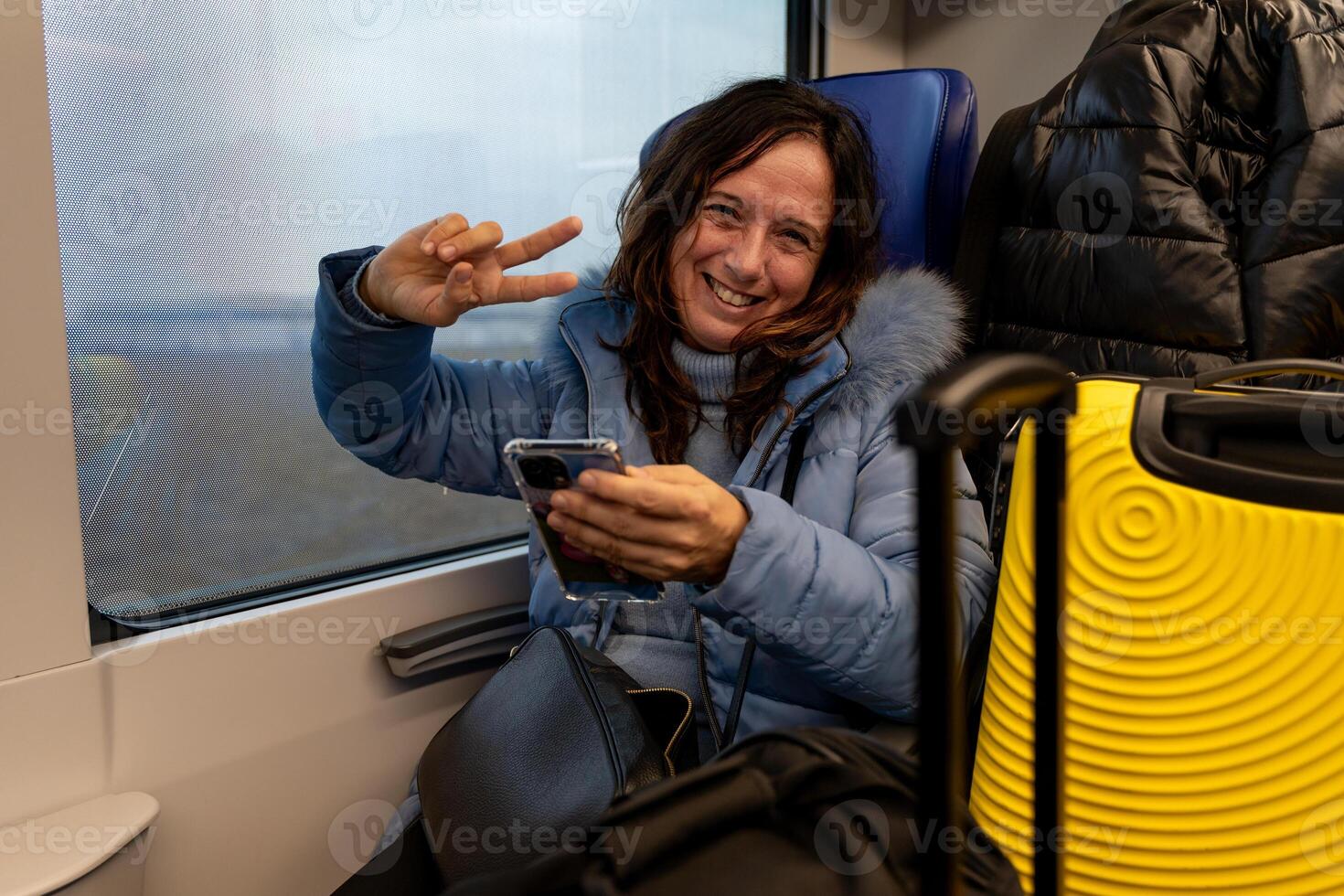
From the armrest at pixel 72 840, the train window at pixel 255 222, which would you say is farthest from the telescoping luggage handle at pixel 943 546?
the train window at pixel 255 222

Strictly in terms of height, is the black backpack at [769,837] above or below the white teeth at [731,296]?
below

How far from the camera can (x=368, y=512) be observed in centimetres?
142

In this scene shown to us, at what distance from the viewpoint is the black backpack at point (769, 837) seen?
503 millimetres

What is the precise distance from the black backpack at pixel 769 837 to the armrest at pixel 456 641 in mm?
810

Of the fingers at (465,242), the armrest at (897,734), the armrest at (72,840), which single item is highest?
the fingers at (465,242)

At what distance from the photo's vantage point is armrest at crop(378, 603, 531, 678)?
4.35 ft

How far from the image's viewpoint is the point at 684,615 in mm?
1160

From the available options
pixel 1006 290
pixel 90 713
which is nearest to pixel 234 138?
pixel 90 713

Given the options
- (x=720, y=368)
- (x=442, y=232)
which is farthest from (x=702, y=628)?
(x=442, y=232)

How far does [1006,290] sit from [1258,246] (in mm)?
308

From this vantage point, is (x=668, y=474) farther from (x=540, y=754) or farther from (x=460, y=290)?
(x=460, y=290)

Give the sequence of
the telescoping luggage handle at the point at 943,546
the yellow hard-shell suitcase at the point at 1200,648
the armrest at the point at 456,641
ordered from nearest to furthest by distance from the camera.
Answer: the telescoping luggage handle at the point at 943,546 → the yellow hard-shell suitcase at the point at 1200,648 → the armrest at the point at 456,641

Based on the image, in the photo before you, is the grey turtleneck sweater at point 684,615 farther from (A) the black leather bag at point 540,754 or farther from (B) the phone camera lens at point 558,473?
(B) the phone camera lens at point 558,473

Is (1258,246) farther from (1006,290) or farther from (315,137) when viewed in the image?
(315,137)
